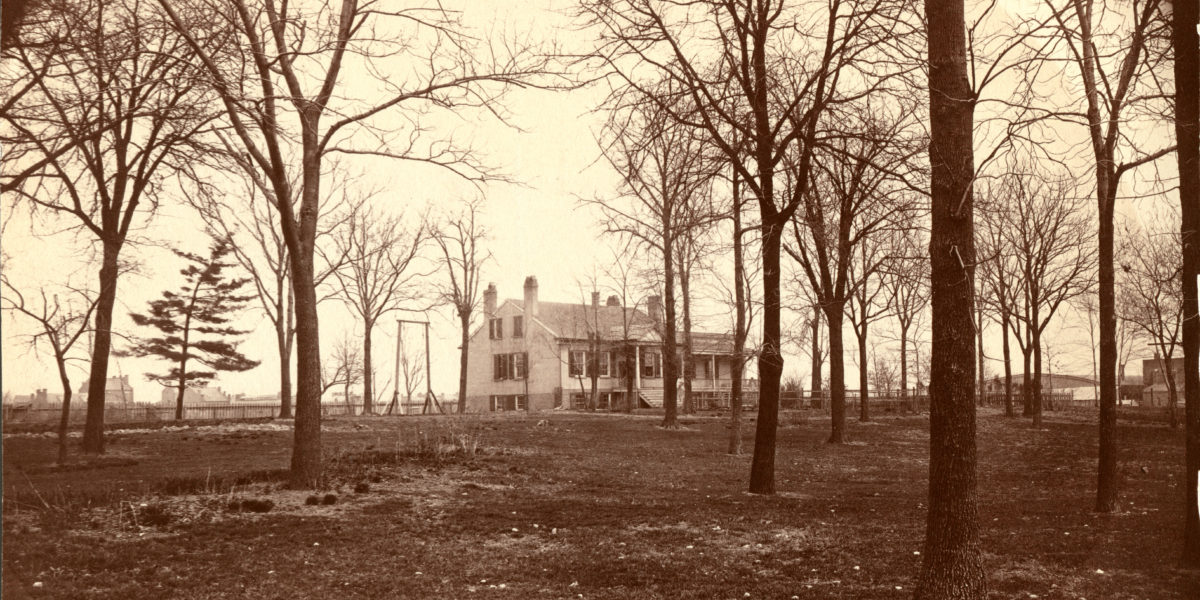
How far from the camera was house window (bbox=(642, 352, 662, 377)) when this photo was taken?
4681 centimetres

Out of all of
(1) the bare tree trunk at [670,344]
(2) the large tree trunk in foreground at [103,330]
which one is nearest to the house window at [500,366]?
(1) the bare tree trunk at [670,344]

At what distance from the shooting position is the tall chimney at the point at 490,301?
164 ft

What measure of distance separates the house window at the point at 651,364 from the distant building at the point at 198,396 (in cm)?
2526

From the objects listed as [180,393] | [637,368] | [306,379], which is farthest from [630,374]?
[306,379]

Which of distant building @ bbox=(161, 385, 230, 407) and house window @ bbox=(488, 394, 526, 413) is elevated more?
distant building @ bbox=(161, 385, 230, 407)

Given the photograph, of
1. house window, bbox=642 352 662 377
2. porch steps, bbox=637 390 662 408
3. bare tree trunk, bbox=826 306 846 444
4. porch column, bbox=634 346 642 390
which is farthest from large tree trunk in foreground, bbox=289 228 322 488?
house window, bbox=642 352 662 377

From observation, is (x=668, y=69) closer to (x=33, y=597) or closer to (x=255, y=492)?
(x=255, y=492)

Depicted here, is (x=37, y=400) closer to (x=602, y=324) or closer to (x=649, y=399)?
(x=649, y=399)

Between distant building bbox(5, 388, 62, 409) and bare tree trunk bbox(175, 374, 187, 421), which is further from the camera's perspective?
bare tree trunk bbox(175, 374, 187, 421)

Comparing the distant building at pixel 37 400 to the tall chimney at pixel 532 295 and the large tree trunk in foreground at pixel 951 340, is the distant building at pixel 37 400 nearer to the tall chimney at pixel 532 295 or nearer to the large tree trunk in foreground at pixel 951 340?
the large tree trunk in foreground at pixel 951 340

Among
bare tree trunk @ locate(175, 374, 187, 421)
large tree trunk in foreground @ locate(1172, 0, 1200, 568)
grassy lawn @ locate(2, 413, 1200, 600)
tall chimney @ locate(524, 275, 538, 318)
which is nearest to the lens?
grassy lawn @ locate(2, 413, 1200, 600)

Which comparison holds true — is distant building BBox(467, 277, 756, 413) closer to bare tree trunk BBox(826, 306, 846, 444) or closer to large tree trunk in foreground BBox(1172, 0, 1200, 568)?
bare tree trunk BBox(826, 306, 846, 444)

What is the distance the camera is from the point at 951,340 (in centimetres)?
582

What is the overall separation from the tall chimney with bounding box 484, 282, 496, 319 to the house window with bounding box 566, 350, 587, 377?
690 cm
